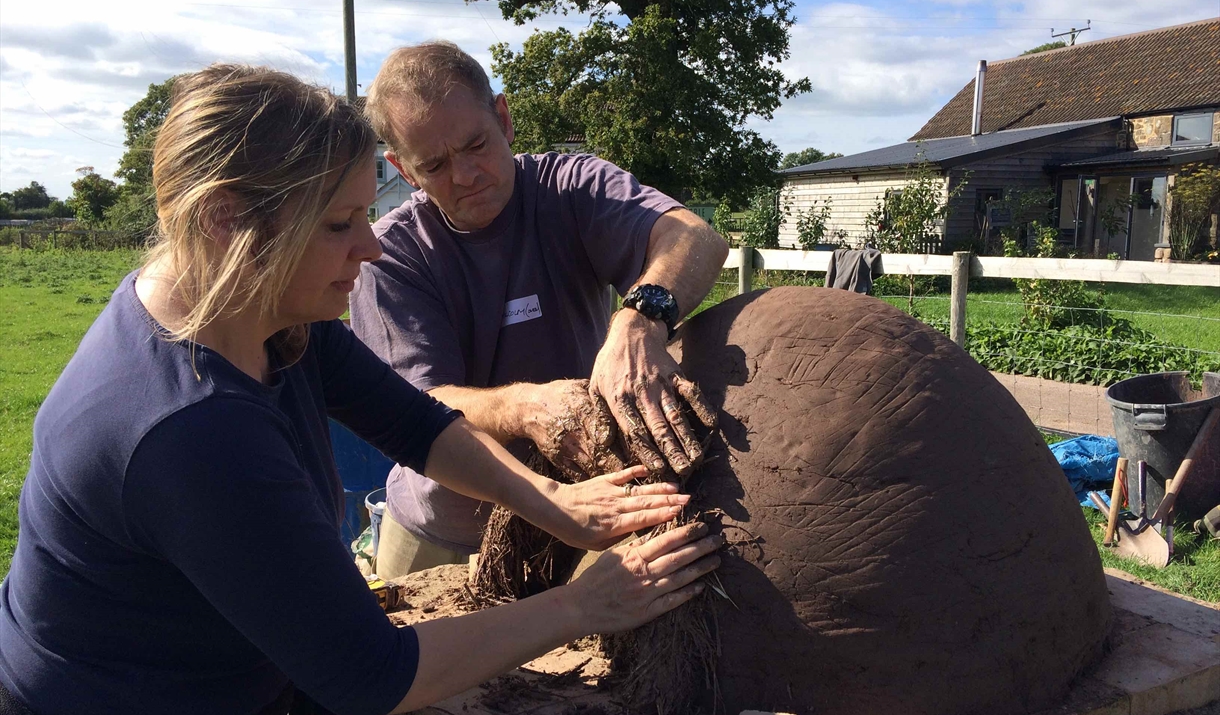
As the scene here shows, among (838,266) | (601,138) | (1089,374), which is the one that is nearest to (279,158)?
(838,266)

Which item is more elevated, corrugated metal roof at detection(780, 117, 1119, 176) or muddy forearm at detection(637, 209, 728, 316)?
corrugated metal roof at detection(780, 117, 1119, 176)

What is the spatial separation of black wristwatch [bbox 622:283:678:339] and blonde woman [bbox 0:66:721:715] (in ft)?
2.60

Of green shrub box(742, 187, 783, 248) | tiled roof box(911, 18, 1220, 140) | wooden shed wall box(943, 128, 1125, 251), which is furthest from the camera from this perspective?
tiled roof box(911, 18, 1220, 140)

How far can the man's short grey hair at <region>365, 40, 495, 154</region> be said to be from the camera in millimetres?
2648

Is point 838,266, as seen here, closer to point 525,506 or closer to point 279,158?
point 525,506

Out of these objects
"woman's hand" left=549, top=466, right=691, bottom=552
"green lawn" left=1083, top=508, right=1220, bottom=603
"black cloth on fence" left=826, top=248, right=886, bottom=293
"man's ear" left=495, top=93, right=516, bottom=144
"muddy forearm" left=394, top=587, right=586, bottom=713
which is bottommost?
"green lawn" left=1083, top=508, right=1220, bottom=603

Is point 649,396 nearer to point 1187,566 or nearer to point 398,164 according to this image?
point 398,164

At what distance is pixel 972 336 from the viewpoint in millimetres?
9891

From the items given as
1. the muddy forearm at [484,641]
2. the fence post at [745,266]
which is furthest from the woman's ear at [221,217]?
the fence post at [745,266]

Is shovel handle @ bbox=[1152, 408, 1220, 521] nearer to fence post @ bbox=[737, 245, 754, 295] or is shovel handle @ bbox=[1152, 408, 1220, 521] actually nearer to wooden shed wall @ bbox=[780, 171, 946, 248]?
fence post @ bbox=[737, 245, 754, 295]

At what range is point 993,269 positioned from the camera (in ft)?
23.3

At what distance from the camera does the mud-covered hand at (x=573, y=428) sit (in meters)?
2.19

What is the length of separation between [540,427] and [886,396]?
86 centimetres

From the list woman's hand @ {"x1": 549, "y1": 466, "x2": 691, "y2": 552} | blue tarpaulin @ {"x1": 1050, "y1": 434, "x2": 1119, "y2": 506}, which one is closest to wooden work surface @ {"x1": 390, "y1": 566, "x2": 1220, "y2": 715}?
woman's hand @ {"x1": 549, "y1": 466, "x2": 691, "y2": 552}
